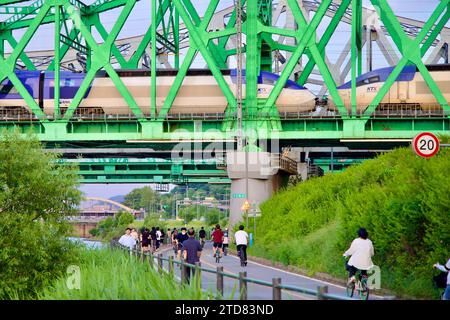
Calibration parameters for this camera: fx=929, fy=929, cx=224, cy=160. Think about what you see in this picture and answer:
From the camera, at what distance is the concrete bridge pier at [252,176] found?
185 ft

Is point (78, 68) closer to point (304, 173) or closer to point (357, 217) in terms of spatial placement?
point (304, 173)

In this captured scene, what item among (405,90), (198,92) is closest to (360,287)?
(405,90)

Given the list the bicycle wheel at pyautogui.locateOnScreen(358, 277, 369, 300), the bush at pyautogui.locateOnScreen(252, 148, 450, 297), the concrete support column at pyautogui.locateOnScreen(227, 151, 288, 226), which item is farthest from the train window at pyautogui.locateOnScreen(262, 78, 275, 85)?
the bicycle wheel at pyautogui.locateOnScreen(358, 277, 369, 300)

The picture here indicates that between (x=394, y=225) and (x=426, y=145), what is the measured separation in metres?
3.20

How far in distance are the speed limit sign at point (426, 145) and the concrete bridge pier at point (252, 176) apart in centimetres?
3328

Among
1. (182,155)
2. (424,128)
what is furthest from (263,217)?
(182,155)

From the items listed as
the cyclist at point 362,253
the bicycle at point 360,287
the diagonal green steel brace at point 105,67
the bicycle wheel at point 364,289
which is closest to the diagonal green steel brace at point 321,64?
the diagonal green steel brace at point 105,67

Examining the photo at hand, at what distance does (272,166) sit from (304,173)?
48.3 feet

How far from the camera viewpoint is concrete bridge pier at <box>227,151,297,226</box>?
56500 millimetres

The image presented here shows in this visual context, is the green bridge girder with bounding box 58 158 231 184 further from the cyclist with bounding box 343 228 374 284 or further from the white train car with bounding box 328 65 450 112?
the cyclist with bounding box 343 228 374 284

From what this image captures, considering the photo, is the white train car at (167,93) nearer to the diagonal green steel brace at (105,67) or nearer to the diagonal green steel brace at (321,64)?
the diagonal green steel brace at (105,67)

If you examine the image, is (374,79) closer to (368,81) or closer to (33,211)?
(368,81)

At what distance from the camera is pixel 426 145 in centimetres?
2203

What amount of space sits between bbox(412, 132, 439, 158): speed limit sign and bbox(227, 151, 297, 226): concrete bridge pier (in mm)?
33282
